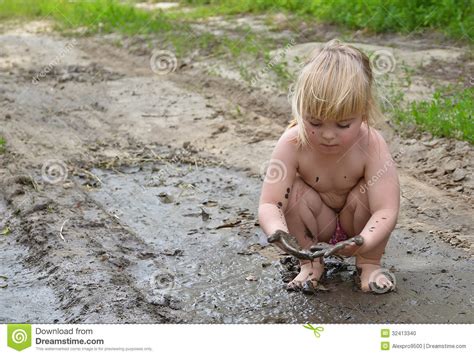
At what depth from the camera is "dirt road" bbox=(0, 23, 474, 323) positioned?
3.39 metres

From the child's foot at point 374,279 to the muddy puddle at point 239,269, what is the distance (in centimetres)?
3

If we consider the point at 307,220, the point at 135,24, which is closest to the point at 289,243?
the point at 307,220

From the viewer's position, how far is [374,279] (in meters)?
3.45

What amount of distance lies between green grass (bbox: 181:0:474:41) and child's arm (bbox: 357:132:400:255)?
507cm

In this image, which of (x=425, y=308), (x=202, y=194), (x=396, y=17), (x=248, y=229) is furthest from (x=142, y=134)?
(x=396, y=17)

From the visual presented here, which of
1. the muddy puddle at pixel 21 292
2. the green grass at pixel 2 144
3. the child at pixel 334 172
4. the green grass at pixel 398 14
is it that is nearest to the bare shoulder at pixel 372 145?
the child at pixel 334 172

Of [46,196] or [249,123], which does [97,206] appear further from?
[249,123]

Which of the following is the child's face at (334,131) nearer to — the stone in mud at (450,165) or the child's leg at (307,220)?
the child's leg at (307,220)

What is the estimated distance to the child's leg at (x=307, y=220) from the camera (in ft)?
11.5

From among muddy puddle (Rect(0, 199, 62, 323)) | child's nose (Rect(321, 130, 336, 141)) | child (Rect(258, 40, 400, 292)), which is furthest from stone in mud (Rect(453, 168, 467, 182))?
muddy puddle (Rect(0, 199, 62, 323))

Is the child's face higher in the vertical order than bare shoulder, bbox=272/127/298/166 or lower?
higher

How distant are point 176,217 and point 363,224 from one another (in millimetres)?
1386

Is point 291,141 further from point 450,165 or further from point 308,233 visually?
point 450,165
